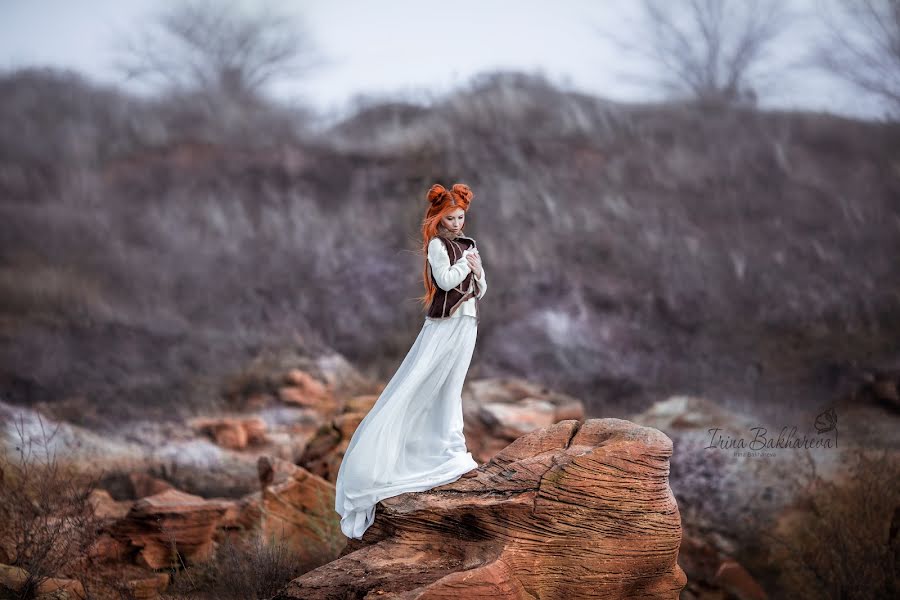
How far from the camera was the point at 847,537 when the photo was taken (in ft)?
34.3

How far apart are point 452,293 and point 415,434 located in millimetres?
952

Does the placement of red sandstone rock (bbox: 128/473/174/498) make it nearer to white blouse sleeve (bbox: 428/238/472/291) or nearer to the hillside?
the hillside

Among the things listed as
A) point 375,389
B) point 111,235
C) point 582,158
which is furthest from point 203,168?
point 582,158

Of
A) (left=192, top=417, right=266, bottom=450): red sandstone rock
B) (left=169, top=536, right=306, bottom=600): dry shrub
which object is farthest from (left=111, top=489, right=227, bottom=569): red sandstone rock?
(left=192, top=417, right=266, bottom=450): red sandstone rock

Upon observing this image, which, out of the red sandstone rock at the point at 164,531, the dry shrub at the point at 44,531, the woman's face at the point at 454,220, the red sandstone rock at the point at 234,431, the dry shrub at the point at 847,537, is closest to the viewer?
the woman's face at the point at 454,220

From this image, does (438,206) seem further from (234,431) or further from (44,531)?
(234,431)

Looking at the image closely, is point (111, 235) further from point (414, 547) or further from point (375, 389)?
point (414, 547)

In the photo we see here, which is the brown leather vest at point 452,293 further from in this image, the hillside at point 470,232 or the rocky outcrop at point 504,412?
the hillside at point 470,232

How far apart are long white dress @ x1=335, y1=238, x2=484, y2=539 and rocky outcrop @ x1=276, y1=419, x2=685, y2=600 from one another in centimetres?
37

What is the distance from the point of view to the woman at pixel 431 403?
571 cm

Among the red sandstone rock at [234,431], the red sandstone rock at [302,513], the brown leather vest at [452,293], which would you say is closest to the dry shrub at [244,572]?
the red sandstone rock at [302,513]

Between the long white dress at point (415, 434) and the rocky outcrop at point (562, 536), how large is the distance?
1.22 ft

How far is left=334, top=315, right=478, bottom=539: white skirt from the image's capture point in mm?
5707

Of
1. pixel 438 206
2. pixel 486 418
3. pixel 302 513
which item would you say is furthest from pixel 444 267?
pixel 486 418
